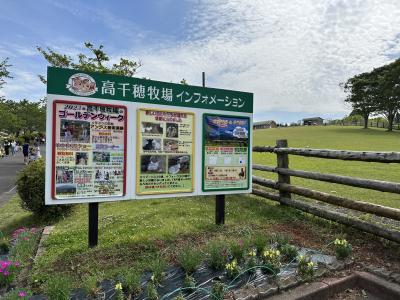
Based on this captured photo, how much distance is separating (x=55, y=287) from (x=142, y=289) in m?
0.81

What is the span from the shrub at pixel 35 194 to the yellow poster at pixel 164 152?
11.6 feet

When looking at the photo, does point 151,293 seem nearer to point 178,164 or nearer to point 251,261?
point 251,261

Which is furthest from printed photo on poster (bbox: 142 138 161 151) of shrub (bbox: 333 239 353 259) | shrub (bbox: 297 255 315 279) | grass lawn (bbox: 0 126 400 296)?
shrub (bbox: 333 239 353 259)

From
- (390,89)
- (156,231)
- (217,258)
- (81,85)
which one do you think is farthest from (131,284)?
(390,89)

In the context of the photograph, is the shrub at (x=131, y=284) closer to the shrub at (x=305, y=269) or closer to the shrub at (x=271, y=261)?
the shrub at (x=271, y=261)

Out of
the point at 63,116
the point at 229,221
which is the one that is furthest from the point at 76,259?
the point at 229,221

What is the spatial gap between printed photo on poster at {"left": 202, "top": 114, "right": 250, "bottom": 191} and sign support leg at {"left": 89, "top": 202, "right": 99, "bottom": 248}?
63.4 inches

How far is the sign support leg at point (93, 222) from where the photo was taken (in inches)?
185

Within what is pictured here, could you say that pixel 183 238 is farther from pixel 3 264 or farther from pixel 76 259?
pixel 3 264

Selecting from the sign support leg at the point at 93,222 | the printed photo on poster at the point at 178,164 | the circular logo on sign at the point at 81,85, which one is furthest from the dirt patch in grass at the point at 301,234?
the circular logo on sign at the point at 81,85

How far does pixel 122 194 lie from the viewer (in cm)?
467

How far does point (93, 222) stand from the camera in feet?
15.5

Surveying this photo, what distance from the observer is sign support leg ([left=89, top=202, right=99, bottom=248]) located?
4699mm

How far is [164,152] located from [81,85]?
142cm
